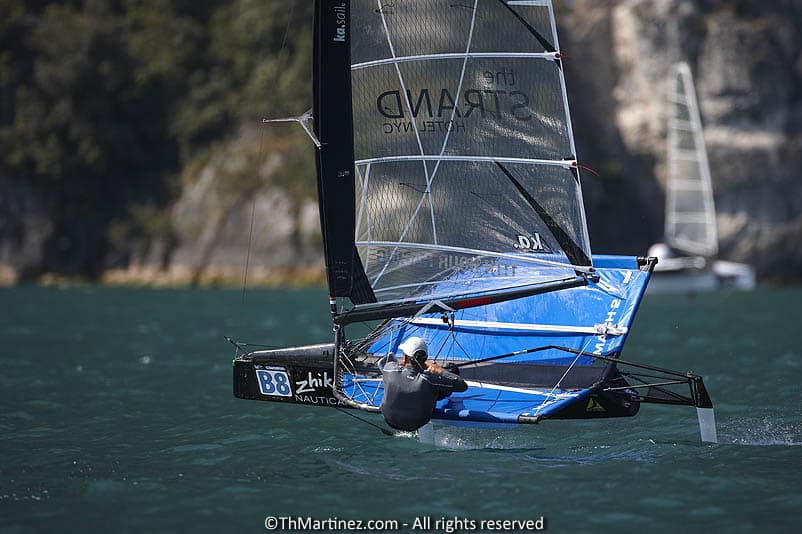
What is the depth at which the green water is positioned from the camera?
354 inches

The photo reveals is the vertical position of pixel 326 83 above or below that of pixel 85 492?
above

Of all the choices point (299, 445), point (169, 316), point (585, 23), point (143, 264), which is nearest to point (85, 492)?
point (299, 445)

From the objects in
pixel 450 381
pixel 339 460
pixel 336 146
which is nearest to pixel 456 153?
pixel 336 146

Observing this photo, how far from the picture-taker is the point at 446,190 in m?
13.1

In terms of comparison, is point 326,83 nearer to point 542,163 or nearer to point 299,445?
point 542,163

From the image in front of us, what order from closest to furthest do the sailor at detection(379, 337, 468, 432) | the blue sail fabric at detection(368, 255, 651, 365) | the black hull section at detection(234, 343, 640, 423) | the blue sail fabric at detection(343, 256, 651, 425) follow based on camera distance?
the sailor at detection(379, 337, 468, 432), the blue sail fabric at detection(343, 256, 651, 425), the black hull section at detection(234, 343, 640, 423), the blue sail fabric at detection(368, 255, 651, 365)

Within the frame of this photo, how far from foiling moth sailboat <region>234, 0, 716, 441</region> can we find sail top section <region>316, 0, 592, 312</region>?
18 mm

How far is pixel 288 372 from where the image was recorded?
12.6 m

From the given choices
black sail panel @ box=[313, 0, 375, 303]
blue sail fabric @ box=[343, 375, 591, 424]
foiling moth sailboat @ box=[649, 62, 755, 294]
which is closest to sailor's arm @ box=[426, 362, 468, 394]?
blue sail fabric @ box=[343, 375, 591, 424]

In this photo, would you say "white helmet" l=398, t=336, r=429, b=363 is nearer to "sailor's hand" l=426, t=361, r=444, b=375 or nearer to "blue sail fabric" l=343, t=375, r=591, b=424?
"sailor's hand" l=426, t=361, r=444, b=375

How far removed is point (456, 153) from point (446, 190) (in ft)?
1.67

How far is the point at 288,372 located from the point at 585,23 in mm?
48226

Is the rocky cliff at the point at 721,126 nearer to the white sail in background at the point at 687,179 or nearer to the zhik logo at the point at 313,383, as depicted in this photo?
the white sail in background at the point at 687,179

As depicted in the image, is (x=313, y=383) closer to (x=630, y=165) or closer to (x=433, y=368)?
(x=433, y=368)
